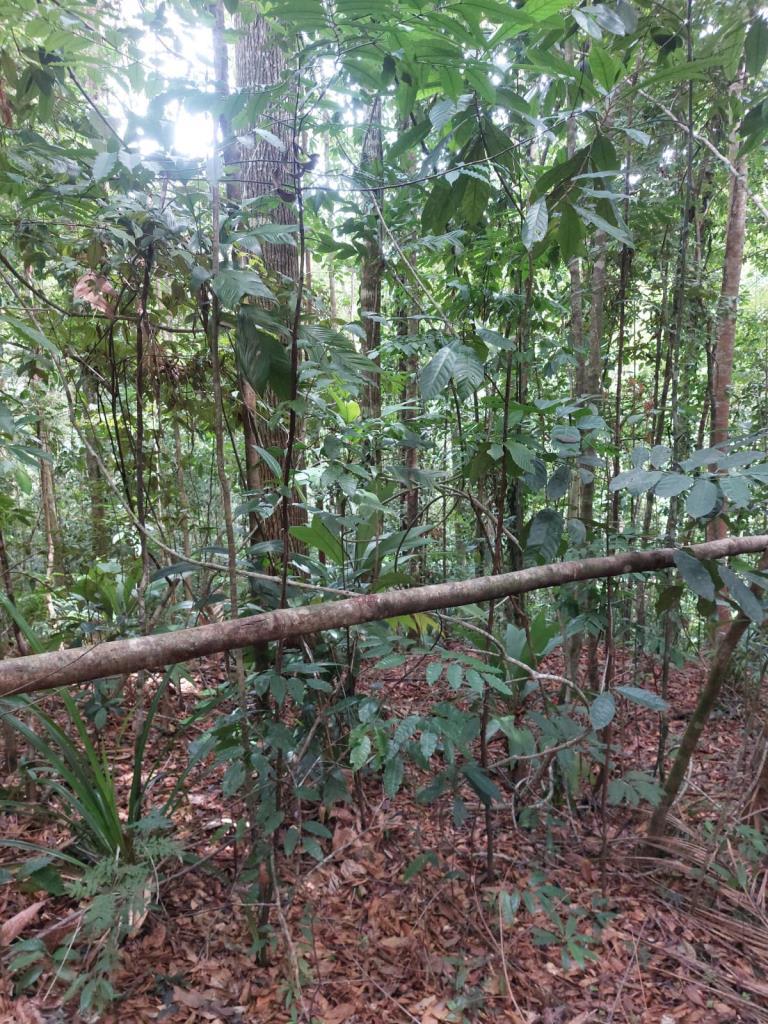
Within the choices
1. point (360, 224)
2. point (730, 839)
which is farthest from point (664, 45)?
point (730, 839)

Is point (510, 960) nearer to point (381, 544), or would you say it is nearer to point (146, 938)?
point (146, 938)

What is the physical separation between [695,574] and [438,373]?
908 millimetres

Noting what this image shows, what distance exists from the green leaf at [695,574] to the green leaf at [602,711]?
401mm

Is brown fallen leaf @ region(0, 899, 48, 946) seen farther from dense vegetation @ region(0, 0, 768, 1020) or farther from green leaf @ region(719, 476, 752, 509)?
green leaf @ region(719, 476, 752, 509)

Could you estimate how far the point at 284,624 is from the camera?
1232 mm

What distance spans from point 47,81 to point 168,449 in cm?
369

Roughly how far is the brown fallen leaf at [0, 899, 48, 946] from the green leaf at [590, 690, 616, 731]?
1.81 meters

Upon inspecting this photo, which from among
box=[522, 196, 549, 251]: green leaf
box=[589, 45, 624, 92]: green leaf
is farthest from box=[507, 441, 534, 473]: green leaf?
box=[589, 45, 624, 92]: green leaf

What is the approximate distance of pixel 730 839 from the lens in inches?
91.6

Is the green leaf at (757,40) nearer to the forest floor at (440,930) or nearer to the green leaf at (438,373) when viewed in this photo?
the green leaf at (438,373)

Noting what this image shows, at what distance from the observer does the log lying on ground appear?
3.30ft

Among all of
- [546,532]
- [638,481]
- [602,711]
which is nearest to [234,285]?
[638,481]

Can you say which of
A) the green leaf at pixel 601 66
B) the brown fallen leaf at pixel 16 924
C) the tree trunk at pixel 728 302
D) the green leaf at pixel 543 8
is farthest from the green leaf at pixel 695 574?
the tree trunk at pixel 728 302

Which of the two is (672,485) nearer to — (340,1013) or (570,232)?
(570,232)
